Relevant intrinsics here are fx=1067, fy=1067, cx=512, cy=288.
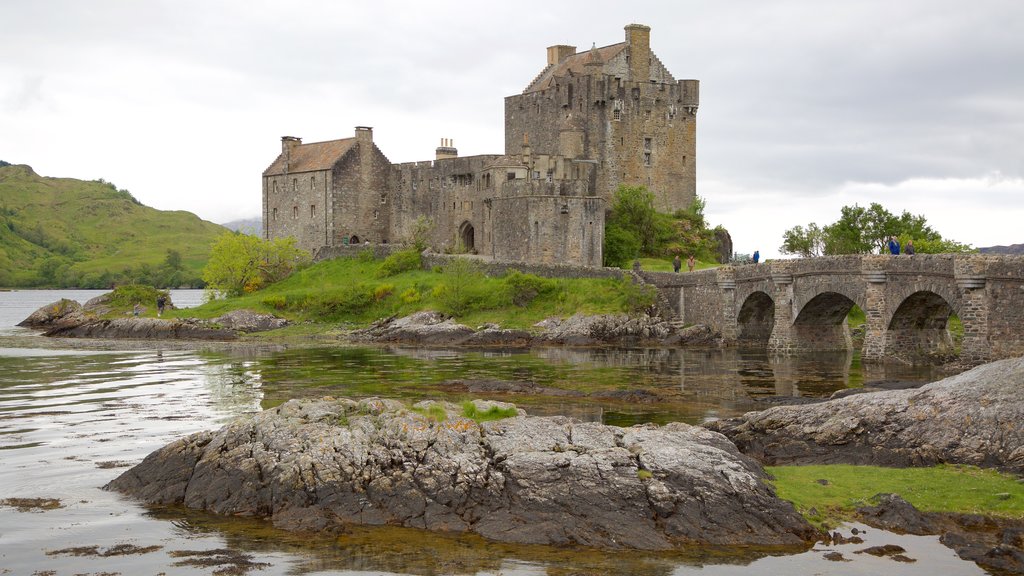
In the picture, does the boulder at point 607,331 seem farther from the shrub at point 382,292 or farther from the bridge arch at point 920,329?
the bridge arch at point 920,329

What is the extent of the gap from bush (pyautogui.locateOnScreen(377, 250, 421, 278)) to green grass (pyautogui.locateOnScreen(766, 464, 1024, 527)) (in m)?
51.8

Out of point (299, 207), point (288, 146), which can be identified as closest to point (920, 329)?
point (299, 207)

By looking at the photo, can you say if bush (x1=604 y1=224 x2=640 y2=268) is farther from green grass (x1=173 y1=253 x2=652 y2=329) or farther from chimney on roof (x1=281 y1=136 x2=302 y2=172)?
chimney on roof (x1=281 y1=136 x2=302 y2=172)

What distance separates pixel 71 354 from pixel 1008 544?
43580 mm

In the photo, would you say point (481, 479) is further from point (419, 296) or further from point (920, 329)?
point (419, 296)

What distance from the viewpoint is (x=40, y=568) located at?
16.4 meters

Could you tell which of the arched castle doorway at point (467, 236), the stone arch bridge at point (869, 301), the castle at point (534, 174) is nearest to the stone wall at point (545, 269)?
the castle at point (534, 174)

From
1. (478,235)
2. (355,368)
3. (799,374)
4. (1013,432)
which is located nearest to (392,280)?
(478,235)

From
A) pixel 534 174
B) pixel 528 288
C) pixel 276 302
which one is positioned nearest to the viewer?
pixel 528 288

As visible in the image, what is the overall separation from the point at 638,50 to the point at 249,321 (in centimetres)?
3152

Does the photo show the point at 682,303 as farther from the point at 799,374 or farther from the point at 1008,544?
the point at 1008,544

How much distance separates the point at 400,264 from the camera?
7138 centimetres

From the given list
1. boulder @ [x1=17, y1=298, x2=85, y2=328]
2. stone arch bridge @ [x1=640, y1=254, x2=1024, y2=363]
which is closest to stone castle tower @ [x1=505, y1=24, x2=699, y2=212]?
stone arch bridge @ [x1=640, y1=254, x2=1024, y2=363]

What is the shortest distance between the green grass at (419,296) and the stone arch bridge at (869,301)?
3893mm
